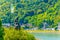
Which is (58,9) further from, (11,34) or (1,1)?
(11,34)

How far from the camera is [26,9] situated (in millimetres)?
69750

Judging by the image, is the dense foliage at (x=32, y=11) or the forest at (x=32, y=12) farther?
the dense foliage at (x=32, y=11)

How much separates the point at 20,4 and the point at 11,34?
56758 mm

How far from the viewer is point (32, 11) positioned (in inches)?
2709

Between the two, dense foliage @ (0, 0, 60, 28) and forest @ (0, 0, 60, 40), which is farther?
dense foliage @ (0, 0, 60, 28)

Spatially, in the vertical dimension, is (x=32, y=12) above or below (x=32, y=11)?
below

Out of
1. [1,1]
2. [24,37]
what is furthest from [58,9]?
[24,37]

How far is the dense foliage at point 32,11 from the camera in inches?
2498

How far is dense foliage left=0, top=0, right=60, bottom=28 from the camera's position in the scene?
2498 inches

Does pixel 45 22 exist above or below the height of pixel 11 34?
below

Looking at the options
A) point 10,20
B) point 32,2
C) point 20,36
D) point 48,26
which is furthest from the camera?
point 32,2

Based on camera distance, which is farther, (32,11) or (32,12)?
(32,11)

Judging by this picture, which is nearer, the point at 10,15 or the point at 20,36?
the point at 20,36

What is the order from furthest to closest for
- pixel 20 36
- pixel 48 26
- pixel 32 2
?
1. pixel 32 2
2. pixel 48 26
3. pixel 20 36
